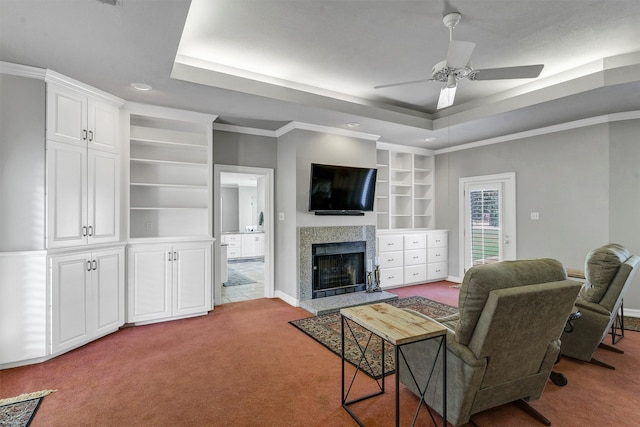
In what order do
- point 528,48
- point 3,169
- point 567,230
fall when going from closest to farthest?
1. point 3,169
2. point 528,48
3. point 567,230

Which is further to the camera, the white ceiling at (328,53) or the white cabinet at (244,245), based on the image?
the white cabinet at (244,245)

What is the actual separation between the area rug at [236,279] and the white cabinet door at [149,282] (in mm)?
2219

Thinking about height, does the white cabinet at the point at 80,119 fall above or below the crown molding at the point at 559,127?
below

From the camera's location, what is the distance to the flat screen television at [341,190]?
187 inches

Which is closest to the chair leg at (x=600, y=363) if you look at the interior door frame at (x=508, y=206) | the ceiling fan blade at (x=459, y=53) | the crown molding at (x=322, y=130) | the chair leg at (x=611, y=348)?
the chair leg at (x=611, y=348)

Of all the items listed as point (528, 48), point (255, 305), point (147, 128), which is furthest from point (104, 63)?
point (528, 48)

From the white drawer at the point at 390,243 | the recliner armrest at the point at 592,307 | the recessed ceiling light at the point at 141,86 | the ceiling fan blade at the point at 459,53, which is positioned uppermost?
the recessed ceiling light at the point at 141,86

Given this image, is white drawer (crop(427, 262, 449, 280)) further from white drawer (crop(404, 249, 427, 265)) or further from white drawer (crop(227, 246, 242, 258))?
white drawer (crop(227, 246, 242, 258))

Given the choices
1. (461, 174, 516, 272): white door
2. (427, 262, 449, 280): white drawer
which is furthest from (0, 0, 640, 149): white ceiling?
(427, 262, 449, 280): white drawer

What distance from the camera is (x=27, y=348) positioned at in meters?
2.89

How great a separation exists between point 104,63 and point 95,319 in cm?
260

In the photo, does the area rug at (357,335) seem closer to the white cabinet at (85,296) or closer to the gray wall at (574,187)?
the gray wall at (574,187)

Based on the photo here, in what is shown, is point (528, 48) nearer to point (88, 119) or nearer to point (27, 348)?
point (88, 119)

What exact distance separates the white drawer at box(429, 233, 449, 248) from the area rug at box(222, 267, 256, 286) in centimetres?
367
